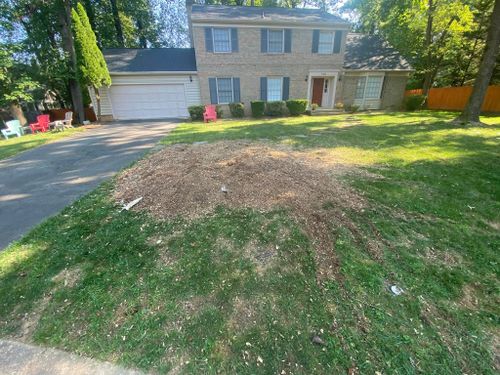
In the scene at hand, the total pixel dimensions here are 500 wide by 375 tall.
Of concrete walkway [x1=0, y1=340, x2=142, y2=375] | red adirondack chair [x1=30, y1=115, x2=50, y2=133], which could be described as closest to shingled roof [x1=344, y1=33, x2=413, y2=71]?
red adirondack chair [x1=30, y1=115, x2=50, y2=133]

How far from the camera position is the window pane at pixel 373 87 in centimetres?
1614

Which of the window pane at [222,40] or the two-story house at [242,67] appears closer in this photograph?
the window pane at [222,40]

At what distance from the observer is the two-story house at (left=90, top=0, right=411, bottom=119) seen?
45.7ft

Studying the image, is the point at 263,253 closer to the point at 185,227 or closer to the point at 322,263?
the point at 322,263

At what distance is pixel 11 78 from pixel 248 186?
52.5ft

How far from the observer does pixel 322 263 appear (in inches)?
102

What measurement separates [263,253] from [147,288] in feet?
4.04

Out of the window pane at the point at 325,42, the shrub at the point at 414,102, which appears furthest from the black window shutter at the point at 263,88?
the shrub at the point at 414,102

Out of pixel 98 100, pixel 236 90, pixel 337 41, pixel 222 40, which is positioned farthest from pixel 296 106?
pixel 98 100

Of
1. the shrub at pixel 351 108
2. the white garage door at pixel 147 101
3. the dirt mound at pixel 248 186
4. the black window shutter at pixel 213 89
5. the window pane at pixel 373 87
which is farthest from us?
the window pane at pixel 373 87

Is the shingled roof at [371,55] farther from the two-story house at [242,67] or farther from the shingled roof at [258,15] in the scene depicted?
the shingled roof at [258,15]

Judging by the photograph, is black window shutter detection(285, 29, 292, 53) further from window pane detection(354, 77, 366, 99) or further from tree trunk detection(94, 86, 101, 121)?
tree trunk detection(94, 86, 101, 121)

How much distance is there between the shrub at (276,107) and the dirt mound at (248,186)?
9.14 m

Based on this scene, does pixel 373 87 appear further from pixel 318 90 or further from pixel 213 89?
pixel 213 89
